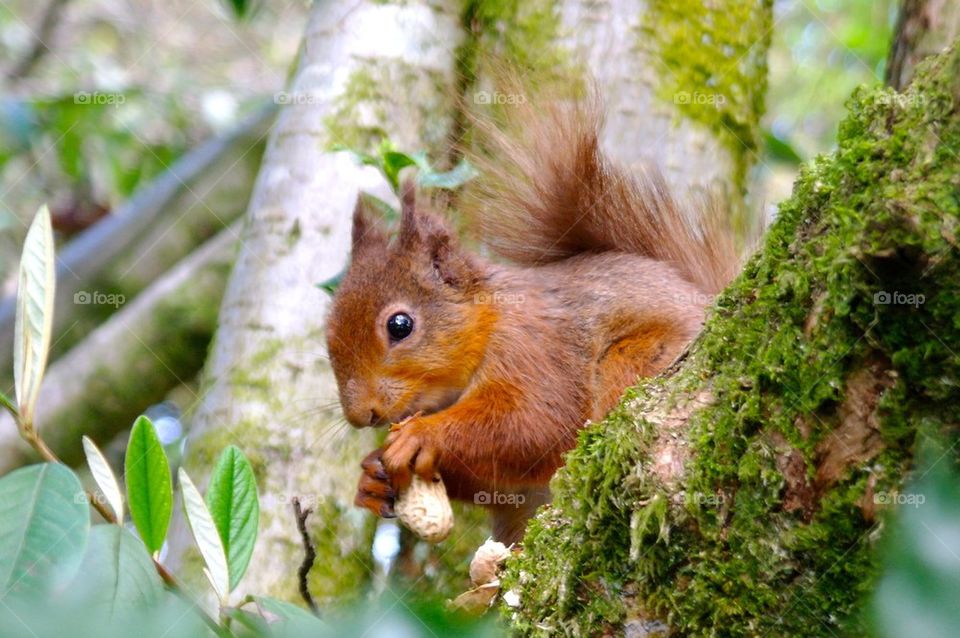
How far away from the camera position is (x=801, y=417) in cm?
85

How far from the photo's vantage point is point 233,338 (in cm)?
217

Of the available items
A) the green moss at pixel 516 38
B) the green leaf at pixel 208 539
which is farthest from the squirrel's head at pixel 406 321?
the green leaf at pixel 208 539

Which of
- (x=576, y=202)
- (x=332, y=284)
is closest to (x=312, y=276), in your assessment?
(x=332, y=284)

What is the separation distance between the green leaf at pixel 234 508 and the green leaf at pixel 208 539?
4 cm

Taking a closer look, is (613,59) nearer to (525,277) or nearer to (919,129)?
(525,277)

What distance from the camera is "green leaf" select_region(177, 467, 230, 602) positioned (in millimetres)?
831

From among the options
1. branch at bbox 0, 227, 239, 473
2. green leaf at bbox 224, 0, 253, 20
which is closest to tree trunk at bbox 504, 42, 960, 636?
green leaf at bbox 224, 0, 253, 20

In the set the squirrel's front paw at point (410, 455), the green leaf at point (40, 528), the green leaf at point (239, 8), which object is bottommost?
the squirrel's front paw at point (410, 455)

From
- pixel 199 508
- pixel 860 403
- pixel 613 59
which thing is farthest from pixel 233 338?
pixel 860 403

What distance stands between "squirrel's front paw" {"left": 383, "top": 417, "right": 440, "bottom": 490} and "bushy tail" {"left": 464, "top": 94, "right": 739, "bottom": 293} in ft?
2.02

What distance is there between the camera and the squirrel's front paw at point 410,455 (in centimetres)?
175

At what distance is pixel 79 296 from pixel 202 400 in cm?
97

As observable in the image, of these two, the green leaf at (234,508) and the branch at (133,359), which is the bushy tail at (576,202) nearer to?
the branch at (133,359)

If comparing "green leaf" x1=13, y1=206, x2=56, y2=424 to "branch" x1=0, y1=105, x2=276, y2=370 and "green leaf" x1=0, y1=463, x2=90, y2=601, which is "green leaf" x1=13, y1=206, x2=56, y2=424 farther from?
"branch" x1=0, y1=105, x2=276, y2=370
